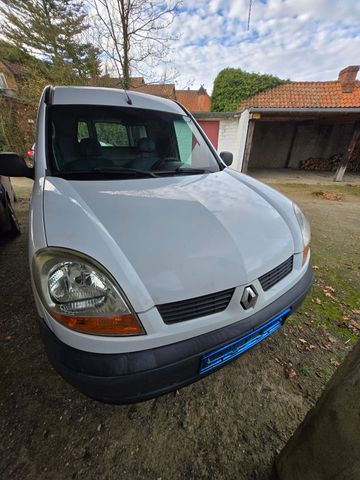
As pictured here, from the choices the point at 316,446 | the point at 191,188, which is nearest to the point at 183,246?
the point at 191,188

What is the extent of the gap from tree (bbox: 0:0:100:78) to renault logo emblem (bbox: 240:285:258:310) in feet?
47.0

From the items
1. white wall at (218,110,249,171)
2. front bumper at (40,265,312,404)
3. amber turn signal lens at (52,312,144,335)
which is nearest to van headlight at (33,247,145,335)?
amber turn signal lens at (52,312,144,335)

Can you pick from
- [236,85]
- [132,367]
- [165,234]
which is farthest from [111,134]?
[236,85]

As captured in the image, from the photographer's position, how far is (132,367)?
3.11ft

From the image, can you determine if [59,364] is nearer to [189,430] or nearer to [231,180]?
A: [189,430]

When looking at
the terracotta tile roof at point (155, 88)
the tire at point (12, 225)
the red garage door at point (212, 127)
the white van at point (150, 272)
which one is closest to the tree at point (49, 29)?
the terracotta tile roof at point (155, 88)

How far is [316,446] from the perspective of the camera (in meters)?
0.92

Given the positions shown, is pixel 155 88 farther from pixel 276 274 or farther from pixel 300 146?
pixel 276 274

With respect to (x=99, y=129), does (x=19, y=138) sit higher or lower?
lower

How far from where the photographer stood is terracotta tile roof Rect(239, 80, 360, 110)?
9656mm

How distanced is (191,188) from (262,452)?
1.69m

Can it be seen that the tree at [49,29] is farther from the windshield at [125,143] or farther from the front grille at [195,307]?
the front grille at [195,307]

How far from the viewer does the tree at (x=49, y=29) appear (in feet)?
37.9

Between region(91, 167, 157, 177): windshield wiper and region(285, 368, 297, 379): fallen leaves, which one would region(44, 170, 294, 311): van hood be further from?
region(285, 368, 297, 379): fallen leaves
